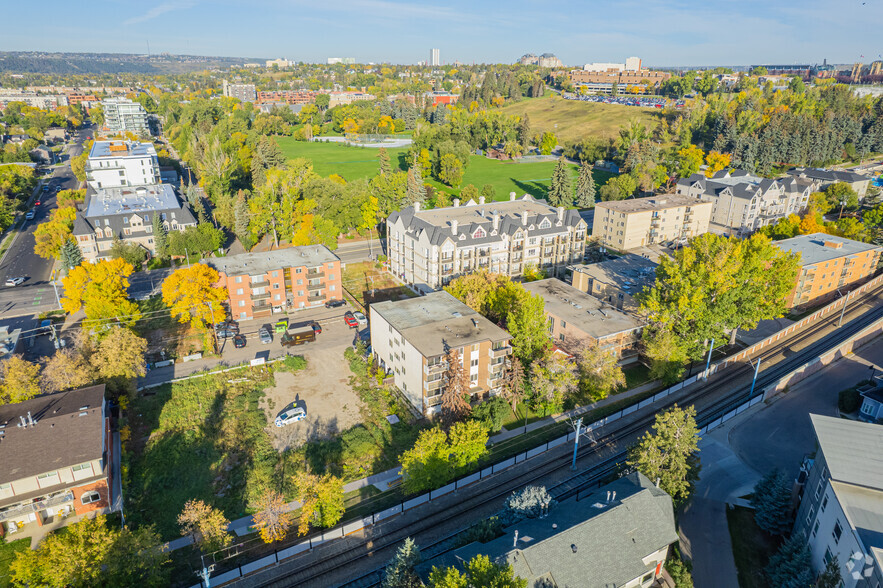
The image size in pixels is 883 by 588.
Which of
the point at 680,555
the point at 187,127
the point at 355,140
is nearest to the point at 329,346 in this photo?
the point at 680,555

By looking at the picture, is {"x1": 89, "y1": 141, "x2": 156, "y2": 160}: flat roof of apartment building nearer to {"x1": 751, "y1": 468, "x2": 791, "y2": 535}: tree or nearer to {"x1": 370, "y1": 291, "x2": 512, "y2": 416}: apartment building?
{"x1": 370, "y1": 291, "x2": 512, "y2": 416}: apartment building

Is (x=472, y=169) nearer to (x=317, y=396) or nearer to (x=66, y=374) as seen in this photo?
(x=317, y=396)

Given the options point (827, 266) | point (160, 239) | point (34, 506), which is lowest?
point (34, 506)

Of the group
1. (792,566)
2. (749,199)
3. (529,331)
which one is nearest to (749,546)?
(792,566)

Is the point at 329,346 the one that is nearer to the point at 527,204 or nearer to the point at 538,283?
the point at 538,283

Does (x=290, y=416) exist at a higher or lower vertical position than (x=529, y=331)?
lower

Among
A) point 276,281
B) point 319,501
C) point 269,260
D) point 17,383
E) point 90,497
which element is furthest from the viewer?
point 269,260

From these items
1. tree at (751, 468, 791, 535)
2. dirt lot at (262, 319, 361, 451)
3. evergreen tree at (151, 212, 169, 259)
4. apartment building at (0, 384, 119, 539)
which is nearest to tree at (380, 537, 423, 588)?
dirt lot at (262, 319, 361, 451)
